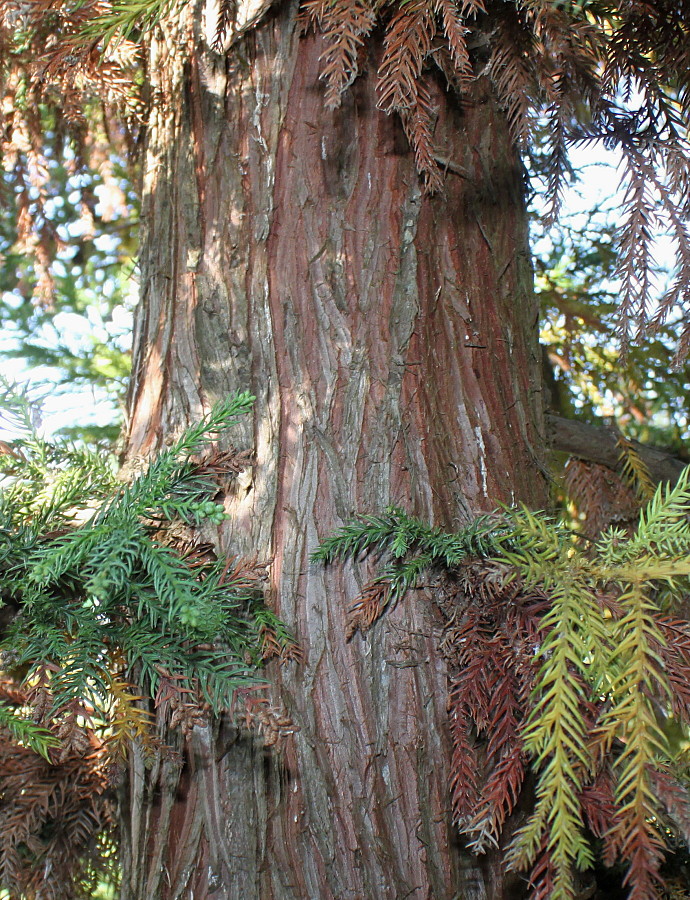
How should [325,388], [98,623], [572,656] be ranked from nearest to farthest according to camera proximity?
[572,656] < [98,623] < [325,388]

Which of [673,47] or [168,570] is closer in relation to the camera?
[168,570]

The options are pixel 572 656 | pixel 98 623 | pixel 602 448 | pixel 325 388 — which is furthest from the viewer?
pixel 602 448

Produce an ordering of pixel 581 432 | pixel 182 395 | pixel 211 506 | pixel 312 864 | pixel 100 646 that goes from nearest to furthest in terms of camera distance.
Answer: pixel 211 506 < pixel 100 646 < pixel 312 864 < pixel 182 395 < pixel 581 432

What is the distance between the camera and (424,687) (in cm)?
137

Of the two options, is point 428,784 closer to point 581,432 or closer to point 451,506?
point 451,506

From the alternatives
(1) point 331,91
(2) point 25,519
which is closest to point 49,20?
(1) point 331,91

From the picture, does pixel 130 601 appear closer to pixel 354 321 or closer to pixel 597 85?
pixel 354 321

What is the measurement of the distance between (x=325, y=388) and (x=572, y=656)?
75 centimetres

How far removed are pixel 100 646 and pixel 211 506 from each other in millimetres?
381

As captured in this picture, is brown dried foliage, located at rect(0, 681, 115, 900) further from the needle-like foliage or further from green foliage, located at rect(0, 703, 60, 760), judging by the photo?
green foliage, located at rect(0, 703, 60, 760)

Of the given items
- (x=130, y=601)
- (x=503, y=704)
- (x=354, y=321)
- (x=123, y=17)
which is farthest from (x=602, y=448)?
(x=123, y=17)

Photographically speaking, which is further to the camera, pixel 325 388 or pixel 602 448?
pixel 602 448

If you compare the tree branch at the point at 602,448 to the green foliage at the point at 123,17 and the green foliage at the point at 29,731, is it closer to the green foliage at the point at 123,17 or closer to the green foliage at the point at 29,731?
the green foliage at the point at 123,17

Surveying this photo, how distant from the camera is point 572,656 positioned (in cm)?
101
